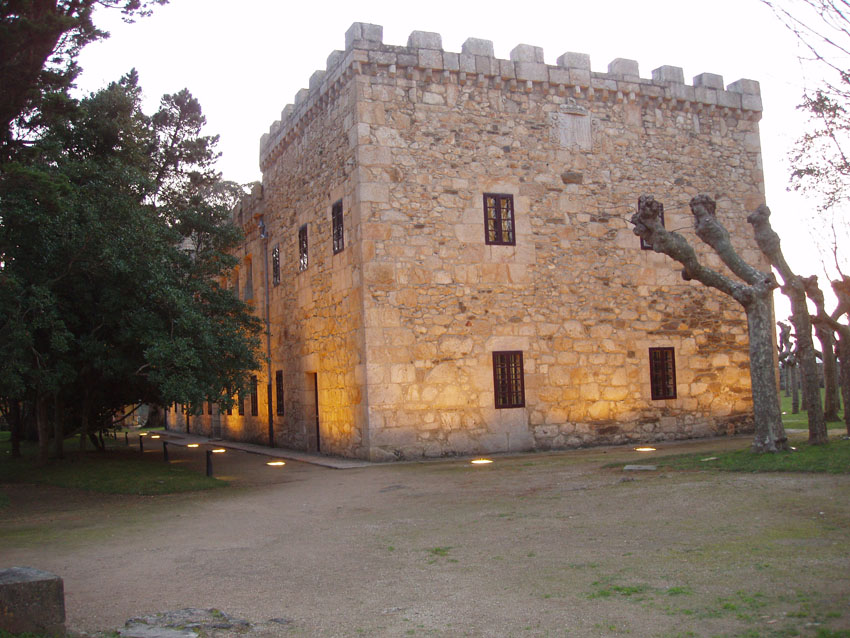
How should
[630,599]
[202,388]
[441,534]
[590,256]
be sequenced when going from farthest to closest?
[590,256] → [202,388] → [441,534] → [630,599]

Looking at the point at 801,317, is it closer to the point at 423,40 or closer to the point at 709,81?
the point at 709,81

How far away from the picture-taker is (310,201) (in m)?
18.0

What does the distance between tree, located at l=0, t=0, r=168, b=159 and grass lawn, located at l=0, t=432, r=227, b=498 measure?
5.84m

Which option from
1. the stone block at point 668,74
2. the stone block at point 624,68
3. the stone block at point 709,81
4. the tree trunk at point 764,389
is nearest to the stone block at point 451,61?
the stone block at point 624,68

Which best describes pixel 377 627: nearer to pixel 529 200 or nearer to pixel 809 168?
pixel 529 200

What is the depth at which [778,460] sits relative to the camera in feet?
35.2

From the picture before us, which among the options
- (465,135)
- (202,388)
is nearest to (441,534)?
(202,388)

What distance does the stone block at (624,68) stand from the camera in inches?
679

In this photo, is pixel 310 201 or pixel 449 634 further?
pixel 310 201

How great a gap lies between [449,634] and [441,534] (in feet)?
10.6

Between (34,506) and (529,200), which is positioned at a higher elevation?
(529,200)

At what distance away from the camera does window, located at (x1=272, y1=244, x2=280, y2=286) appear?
67.9ft

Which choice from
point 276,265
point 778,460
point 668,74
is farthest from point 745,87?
point 276,265

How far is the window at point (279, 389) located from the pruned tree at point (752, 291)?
11187 millimetres
